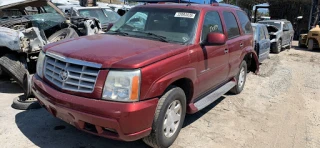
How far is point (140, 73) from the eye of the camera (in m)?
2.99

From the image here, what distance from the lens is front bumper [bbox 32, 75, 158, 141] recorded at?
2914 millimetres

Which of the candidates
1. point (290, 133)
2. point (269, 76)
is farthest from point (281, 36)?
point (290, 133)

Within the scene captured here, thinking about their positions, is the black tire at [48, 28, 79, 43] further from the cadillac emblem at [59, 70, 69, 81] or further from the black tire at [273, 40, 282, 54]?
the black tire at [273, 40, 282, 54]

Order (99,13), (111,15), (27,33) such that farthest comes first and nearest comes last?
(111,15), (99,13), (27,33)

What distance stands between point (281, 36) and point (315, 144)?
429 inches

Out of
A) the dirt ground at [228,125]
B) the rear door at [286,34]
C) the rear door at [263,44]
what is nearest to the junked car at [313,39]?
the rear door at [286,34]

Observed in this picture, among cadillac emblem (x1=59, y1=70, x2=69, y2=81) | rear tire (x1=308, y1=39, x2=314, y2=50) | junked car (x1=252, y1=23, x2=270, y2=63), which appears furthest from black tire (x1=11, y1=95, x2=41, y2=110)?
rear tire (x1=308, y1=39, x2=314, y2=50)

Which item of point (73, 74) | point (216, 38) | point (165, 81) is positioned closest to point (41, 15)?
point (73, 74)

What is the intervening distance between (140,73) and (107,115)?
1.78 feet

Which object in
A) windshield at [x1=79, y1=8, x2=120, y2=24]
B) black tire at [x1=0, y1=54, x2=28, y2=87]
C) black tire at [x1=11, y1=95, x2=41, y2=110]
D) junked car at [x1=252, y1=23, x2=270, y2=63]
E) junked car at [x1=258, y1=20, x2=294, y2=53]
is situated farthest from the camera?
junked car at [x1=258, y1=20, x2=294, y2=53]

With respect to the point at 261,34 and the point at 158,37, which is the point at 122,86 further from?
the point at 261,34

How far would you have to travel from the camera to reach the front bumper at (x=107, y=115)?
9.56 ft

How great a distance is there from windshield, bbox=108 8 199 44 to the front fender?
0.51 meters

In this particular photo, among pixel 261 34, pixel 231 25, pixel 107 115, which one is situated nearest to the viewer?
pixel 107 115
